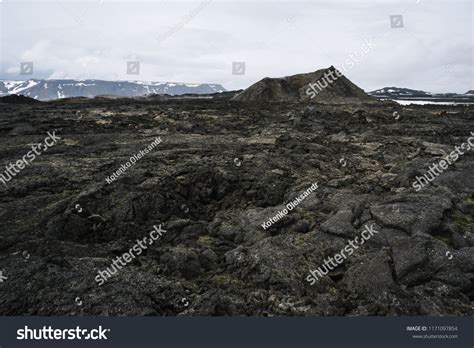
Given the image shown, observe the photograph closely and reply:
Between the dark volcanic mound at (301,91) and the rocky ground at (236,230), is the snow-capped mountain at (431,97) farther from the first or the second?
the rocky ground at (236,230)

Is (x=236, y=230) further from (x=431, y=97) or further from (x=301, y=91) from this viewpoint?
(x=431, y=97)

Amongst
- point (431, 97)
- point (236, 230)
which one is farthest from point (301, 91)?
point (431, 97)

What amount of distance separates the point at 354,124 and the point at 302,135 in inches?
240

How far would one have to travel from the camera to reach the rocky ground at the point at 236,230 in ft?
25.7

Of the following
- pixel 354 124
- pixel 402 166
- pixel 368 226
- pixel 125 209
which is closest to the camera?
pixel 368 226

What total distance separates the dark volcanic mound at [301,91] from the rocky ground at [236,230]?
31082 mm

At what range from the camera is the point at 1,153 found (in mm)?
18406

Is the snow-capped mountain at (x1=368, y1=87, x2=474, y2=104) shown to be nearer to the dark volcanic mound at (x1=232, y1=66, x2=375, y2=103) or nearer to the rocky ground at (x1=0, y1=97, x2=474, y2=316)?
the dark volcanic mound at (x1=232, y1=66, x2=375, y2=103)

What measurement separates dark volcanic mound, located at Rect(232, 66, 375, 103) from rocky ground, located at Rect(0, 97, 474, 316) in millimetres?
31082

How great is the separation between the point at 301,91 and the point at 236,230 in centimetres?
4406

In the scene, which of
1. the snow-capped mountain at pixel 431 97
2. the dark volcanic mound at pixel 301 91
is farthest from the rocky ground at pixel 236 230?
the snow-capped mountain at pixel 431 97

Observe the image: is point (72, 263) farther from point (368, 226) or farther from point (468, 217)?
point (468, 217)

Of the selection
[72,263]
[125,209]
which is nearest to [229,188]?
[125,209]

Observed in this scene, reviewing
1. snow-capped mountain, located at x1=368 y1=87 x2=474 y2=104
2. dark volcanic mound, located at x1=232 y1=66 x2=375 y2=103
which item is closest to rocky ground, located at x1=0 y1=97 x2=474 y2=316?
dark volcanic mound, located at x1=232 y1=66 x2=375 y2=103
